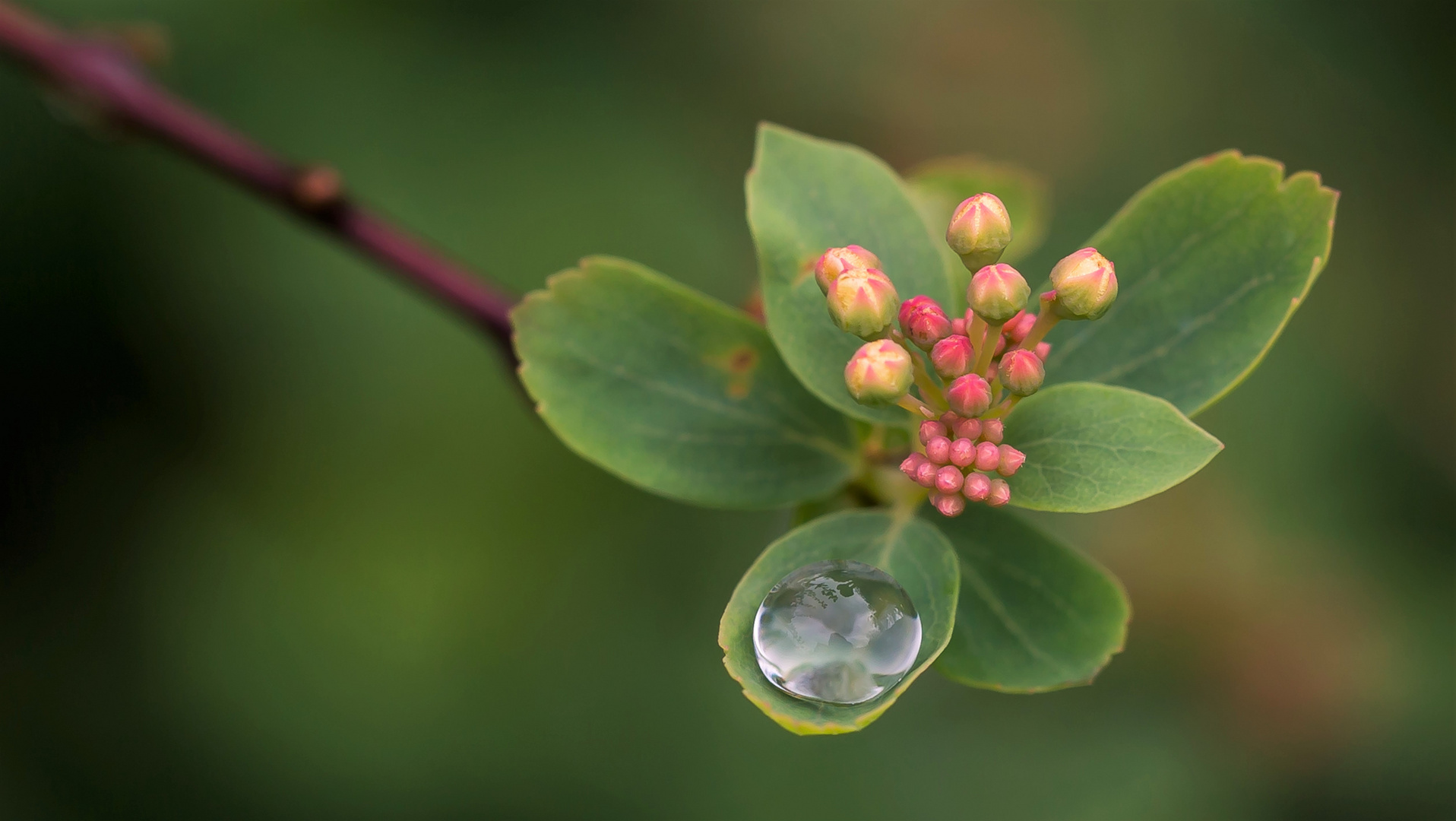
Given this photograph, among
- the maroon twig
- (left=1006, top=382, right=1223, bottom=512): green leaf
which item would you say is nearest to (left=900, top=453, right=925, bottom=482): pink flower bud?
(left=1006, top=382, right=1223, bottom=512): green leaf

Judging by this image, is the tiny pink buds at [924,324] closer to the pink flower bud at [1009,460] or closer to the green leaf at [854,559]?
the pink flower bud at [1009,460]

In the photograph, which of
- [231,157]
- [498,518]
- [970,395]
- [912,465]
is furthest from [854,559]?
[498,518]

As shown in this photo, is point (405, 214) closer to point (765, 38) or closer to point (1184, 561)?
point (765, 38)

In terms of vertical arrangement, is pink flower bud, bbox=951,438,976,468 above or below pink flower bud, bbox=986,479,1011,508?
above

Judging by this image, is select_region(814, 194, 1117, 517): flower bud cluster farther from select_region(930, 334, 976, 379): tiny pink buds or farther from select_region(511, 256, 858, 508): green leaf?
select_region(511, 256, 858, 508): green leaf

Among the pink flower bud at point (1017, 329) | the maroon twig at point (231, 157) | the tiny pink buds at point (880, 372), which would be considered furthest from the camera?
the maroon twig at point (231, 157)

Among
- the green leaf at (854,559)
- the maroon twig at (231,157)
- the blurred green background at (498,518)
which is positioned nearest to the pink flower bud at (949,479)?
the green leaf at (854,559)

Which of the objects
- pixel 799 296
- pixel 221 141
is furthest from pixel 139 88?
pixel 799 296
